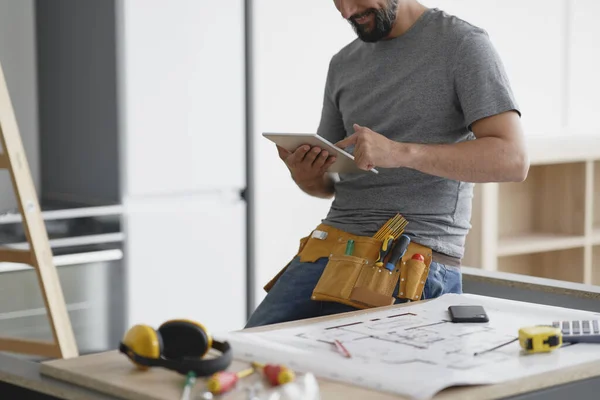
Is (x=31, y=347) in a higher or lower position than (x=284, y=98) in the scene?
lower

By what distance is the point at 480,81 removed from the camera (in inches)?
85.2

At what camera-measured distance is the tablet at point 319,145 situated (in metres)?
2.11

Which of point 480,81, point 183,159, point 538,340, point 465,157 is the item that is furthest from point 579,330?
point 183,159

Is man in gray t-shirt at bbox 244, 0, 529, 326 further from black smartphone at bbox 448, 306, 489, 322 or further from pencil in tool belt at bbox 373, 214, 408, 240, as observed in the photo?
black smartphone at bbox 448, 306, 489, 322

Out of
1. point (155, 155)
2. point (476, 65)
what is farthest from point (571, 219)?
point (476, 65)


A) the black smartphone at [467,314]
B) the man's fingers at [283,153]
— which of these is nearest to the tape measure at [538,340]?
the black smartphone at [467,314]

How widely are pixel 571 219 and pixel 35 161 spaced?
2247 mm

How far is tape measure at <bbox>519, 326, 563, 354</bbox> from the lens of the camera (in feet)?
4.87

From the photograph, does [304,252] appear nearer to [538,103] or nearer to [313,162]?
[313,162]

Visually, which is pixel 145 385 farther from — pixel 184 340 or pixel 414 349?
pixel 414 349

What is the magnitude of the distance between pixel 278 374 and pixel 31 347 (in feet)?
5.40

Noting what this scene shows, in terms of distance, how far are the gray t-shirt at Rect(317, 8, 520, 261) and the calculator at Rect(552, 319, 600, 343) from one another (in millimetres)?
642

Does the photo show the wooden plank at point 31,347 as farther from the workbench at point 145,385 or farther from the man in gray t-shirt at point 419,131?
the workbench at point 145,385

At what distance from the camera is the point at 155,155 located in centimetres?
367
